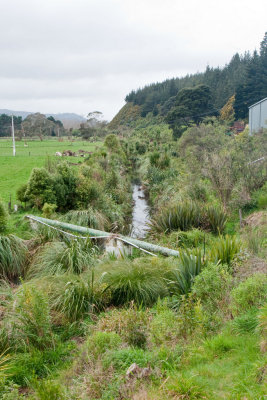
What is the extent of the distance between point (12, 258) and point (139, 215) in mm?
10029

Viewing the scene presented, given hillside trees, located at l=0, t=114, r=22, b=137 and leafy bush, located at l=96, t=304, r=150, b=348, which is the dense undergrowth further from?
hillside trees, located at l=0, t=114, r=22, b=137

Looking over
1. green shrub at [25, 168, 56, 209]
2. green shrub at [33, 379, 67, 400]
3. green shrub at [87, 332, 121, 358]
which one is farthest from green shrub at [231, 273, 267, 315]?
green shrub at [25, 168, 56, 209]

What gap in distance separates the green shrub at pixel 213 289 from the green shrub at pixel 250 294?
17.4 inches

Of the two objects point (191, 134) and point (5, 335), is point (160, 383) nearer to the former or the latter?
point (5, 335)

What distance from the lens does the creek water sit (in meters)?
13.7

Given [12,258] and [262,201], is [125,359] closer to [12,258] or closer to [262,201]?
[12,258]

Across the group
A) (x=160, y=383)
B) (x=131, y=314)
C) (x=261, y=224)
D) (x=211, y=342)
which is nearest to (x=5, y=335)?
(x=131, y=314)

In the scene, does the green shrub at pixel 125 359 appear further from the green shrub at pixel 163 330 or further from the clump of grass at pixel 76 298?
the clump of grass at pixel 76 298

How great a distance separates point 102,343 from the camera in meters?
4.25

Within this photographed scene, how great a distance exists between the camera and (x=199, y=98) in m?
59.1

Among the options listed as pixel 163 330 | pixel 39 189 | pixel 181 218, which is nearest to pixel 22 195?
pixel 39 189

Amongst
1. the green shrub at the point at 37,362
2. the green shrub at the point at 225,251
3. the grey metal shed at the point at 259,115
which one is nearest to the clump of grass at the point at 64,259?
the green shrub at the point at 37,362

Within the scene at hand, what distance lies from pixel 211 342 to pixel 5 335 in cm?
303

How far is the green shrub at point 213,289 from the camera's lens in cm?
496
